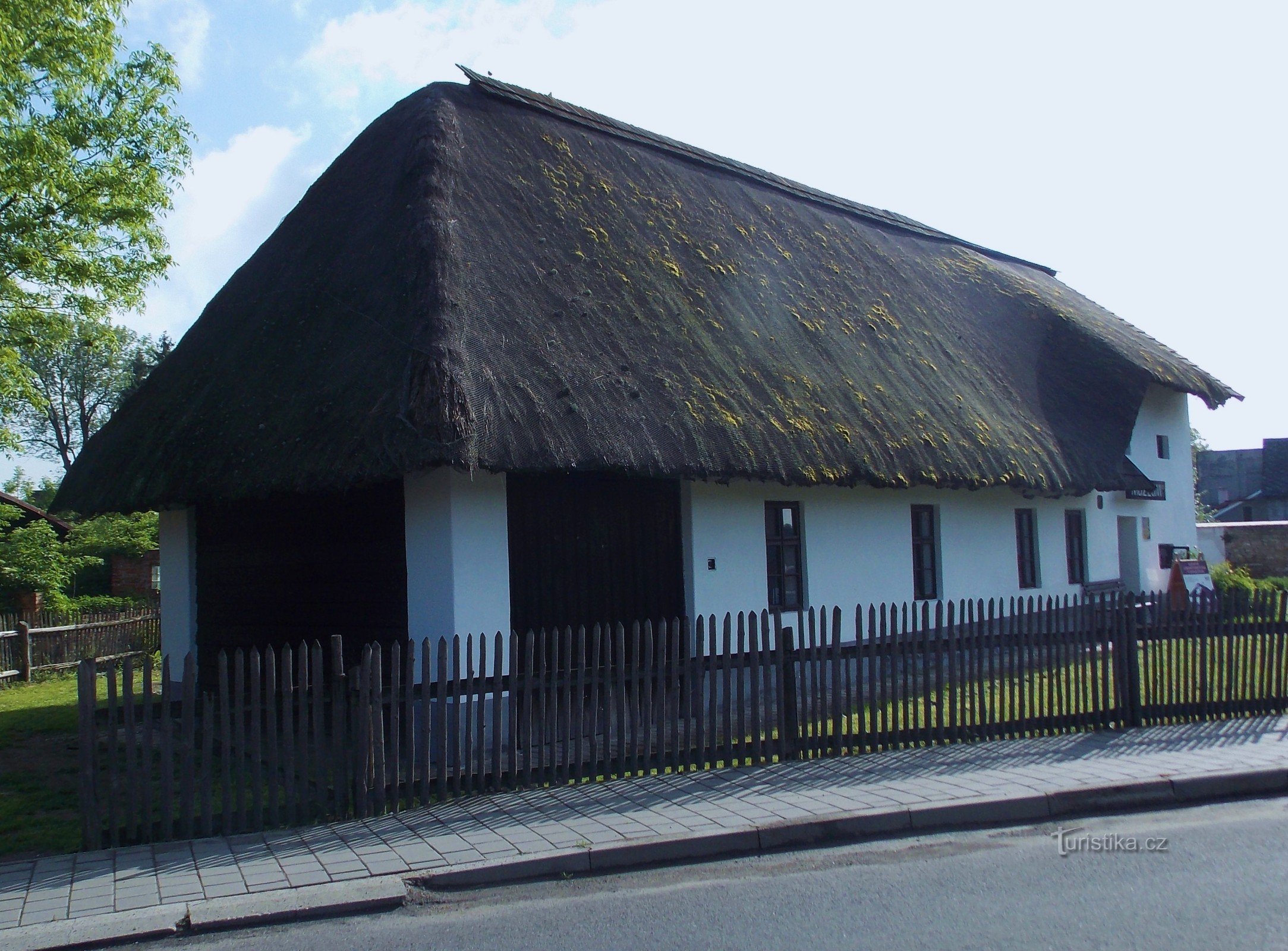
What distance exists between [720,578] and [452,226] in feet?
16.0

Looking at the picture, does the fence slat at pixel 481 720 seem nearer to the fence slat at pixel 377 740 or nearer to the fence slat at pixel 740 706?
the fence slat at pixel 377 740

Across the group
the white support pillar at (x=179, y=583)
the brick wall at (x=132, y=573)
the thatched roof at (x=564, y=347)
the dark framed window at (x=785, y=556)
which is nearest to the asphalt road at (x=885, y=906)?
the thatched roof at (x=564, y=347)

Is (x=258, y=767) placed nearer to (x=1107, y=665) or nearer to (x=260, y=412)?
(x=260, y=412)

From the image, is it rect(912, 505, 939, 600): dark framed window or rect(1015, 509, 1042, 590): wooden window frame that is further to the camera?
rect(1015, 509, 1042, 590): wooden window frame

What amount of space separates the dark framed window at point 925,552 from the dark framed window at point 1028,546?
247cm

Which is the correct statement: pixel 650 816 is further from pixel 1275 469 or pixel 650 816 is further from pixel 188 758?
pixel 1275 469

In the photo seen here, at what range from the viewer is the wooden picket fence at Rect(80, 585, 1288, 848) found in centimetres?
683

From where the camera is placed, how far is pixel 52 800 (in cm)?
825

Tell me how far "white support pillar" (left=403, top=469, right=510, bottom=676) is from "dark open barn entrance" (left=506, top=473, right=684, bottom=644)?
0.30 metres

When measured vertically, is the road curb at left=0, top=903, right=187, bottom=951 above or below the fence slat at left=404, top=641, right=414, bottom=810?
below

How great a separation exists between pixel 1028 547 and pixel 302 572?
38.1 feet

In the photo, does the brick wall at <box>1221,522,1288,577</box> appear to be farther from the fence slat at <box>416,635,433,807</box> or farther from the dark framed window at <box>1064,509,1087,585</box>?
the fence slat at <box>416,635,433,807</box>

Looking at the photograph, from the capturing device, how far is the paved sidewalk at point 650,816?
19.1 ft

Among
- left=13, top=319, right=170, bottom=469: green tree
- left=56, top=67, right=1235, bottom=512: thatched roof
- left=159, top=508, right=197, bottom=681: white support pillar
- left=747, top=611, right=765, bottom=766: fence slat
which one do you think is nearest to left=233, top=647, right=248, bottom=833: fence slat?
left=56, top=67, right=1235, bottom=512: thatched roof
